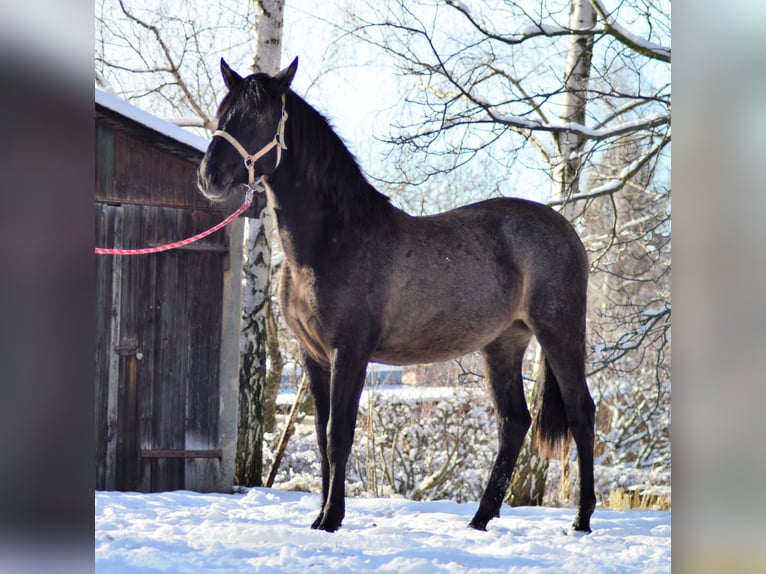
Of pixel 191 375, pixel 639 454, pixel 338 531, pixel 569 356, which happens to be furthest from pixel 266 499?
pixel 639 454

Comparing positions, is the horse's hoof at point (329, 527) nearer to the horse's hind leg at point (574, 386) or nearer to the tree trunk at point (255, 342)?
the horse's hind leg at point (574, 386)

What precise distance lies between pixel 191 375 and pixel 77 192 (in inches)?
167

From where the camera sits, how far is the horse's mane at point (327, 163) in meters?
3.73

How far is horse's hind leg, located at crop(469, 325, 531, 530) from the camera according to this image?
13.5ft

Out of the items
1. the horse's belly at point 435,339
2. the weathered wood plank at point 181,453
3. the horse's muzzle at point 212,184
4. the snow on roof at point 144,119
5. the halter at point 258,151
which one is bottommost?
the weathered wood plank at point 181,453

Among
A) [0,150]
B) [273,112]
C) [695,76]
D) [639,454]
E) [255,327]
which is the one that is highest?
[273,112]

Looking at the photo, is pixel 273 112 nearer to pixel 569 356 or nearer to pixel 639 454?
pixel 569 356

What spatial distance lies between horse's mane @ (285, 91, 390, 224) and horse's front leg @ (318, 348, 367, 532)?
73cm

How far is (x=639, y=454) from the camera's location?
9.53m

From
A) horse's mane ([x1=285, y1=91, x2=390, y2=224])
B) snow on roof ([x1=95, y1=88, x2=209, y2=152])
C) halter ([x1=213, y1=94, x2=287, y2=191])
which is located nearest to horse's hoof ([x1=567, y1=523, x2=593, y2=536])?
horse's mane ([x1=285, y1=91, x2=390, y2=224])

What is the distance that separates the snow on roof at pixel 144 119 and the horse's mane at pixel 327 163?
1936 millimetres

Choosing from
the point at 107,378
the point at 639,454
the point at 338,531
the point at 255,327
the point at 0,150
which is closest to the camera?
the point at 0,150

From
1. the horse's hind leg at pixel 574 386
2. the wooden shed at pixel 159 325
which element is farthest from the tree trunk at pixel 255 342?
the horse's hind leg at pixel 574 386

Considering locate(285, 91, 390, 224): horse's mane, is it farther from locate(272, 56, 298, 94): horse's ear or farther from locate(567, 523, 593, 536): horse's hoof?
locate(567, 523, 593, 536): horse's hoof
